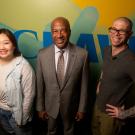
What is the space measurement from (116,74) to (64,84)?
526 millimetres

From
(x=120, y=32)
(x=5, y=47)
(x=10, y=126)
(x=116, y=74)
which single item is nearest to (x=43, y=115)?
(x=10, y=126)

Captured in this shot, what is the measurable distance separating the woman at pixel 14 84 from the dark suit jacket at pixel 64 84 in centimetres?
11

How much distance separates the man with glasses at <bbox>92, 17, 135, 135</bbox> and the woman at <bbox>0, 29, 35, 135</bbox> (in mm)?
691

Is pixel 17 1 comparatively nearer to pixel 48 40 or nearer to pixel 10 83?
pixel 48 40

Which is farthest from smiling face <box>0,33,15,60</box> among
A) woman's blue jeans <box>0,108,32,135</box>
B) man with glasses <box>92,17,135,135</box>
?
man with glasses <box>92,17,135,135</box>

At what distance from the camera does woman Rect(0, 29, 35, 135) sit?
2297 mm

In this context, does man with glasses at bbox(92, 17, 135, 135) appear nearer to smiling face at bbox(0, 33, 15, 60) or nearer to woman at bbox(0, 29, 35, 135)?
woman at bbox(0, 29, 35, 135)

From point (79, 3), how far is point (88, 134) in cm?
158

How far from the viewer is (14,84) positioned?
2.30 metres

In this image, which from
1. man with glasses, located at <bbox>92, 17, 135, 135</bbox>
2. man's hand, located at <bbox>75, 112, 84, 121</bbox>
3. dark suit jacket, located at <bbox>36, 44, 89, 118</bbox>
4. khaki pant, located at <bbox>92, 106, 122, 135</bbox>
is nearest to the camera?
man with glasses, located at <bbox>92, 17, 135, 135</bbox>

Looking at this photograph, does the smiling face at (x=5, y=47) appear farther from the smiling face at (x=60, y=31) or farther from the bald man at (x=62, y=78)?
the smiling face at (x=60, y=31)

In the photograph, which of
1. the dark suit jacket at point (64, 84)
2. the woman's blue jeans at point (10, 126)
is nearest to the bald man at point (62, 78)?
the dark suit jacket at point (64, 84)

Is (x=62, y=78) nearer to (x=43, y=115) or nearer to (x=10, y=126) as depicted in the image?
(x=43, y=115)

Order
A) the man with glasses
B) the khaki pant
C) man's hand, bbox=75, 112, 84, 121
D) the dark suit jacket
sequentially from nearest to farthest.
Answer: the man with glasses, the khaki pant, the dark suit jacket, man's hand, bbox=75, 112, 84, 121
